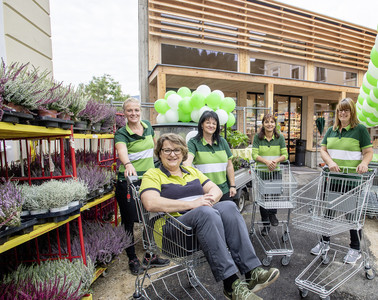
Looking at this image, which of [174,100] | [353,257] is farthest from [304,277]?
[174,100]

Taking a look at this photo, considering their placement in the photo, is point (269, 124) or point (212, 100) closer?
point (269, 124)

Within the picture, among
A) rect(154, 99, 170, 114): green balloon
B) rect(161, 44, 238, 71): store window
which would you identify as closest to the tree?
rect(161, 44, 238, 71): store window

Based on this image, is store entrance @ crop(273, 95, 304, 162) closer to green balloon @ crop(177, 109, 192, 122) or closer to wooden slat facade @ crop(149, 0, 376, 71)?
wooden slat facade @ crop(149, 0, 376, 71)

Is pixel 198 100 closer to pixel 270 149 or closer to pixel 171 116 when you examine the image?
pixel 171 116

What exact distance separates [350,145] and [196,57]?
842 centimetres

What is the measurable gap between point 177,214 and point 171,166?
46cm

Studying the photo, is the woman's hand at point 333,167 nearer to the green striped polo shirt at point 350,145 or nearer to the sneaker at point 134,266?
the green striped polo shirt at point 350,145

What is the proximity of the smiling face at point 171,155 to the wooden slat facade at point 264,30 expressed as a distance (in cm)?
822

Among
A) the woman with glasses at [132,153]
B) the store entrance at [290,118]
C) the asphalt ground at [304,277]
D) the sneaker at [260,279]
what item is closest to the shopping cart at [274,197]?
the asphalt ground at [304,277]

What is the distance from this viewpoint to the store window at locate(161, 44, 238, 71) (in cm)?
984

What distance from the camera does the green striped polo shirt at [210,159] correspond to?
114 inches

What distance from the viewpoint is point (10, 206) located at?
1.61 m

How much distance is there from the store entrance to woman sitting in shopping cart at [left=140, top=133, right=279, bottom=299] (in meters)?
11.3

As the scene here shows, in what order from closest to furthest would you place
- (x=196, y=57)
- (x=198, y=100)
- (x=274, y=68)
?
(x=198, y=100), (x=196, y=57), (x=274, y=68)
